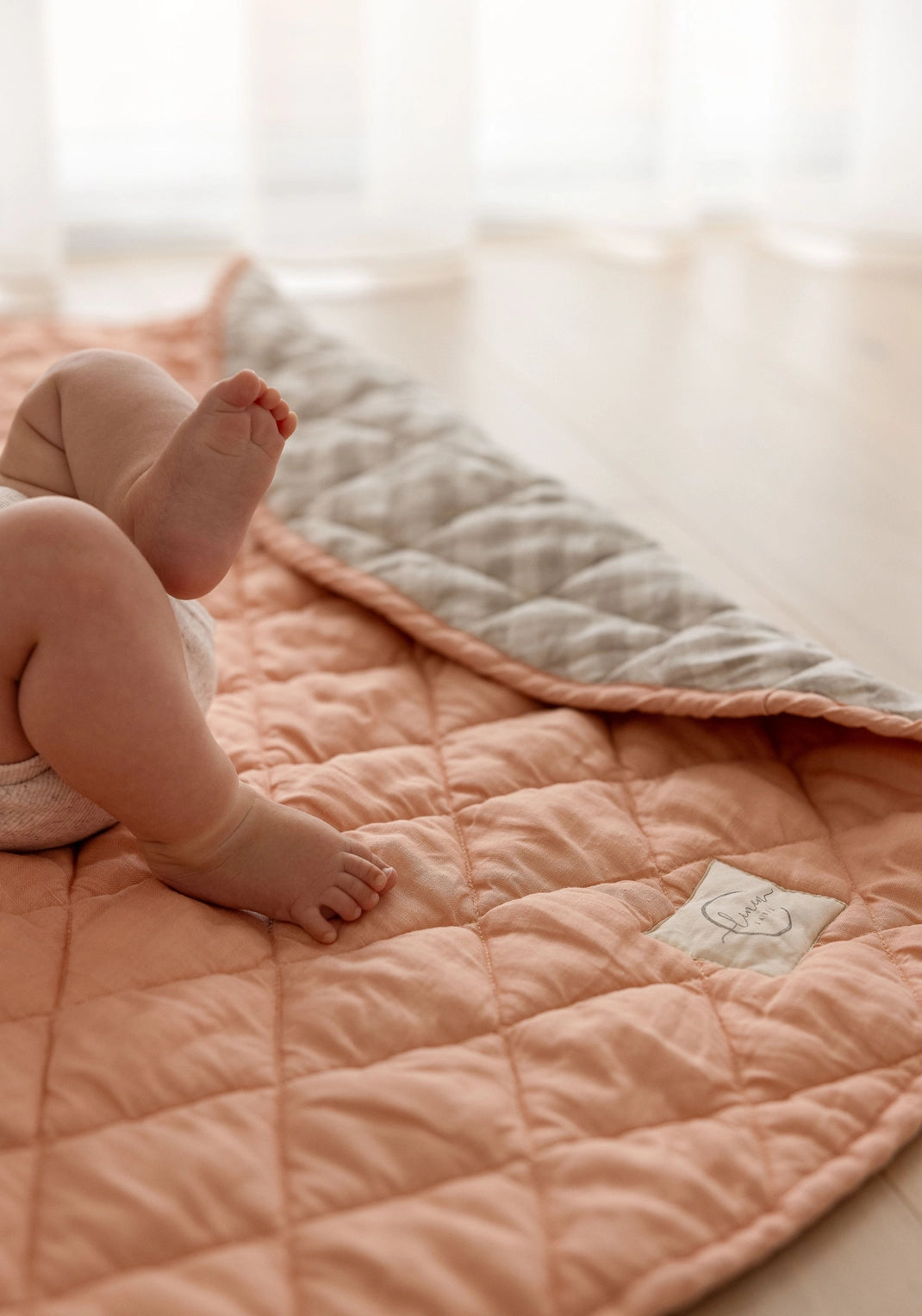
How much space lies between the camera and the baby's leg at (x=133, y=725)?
715 mm

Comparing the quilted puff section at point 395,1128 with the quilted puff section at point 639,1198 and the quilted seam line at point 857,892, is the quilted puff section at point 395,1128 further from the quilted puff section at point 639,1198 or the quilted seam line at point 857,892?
the quilted seam line at point 857,892

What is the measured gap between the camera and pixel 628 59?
2434 millimetres

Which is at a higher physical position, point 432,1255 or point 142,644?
point 142,644

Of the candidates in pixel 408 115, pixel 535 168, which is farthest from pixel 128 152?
pixel 535 168

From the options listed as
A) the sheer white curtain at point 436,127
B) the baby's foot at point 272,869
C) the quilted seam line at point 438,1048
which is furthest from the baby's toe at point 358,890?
the sheer white curtain at point 436,127

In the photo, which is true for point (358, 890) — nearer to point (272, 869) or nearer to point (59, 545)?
point (272, 869)

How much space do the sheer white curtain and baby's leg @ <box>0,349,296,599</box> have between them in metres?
1.40

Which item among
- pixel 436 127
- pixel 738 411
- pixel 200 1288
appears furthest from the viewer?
pixel 436 127

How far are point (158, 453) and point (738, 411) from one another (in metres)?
1.11

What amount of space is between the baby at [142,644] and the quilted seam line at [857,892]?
0.95ft

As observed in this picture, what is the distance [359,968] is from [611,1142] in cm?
17

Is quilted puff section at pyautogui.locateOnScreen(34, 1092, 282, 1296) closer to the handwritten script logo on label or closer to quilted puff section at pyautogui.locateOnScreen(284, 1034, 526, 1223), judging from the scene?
quilted puff section at pyautogui.locateOnScreen(284, 1034, 526, 1223)

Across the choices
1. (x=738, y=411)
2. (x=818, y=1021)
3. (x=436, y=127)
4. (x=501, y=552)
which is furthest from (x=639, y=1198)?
(x=436, y=127)

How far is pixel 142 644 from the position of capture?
2.39 ft
